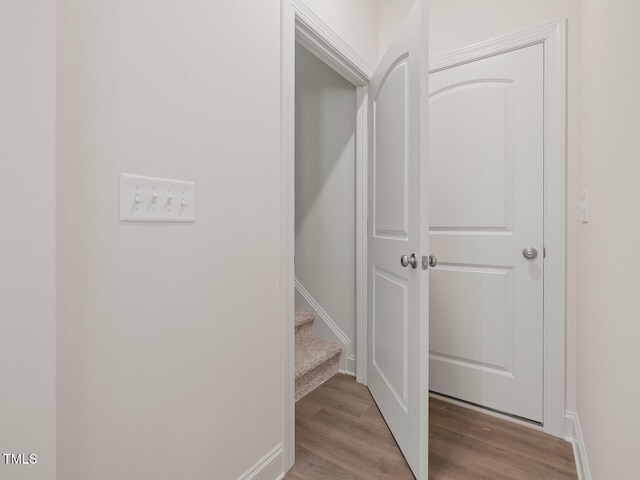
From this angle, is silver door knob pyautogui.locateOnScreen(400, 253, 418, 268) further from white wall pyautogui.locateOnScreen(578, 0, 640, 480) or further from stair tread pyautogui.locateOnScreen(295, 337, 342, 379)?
stair tread pyautogui.locateOnScreen(295, 337, 342, 379)

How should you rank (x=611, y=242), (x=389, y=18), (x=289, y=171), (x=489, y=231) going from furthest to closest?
(x=389, y=18) → (x=489, y=231) → (x=289, y=171) → (x=611, y=242)

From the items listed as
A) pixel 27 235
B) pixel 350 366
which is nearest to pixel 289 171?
pixel 27 235

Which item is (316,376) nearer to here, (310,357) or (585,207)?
(310,357)

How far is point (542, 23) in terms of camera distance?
5.54 ft

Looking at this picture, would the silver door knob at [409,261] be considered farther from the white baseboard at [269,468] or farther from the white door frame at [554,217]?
the white baseboard at [269,468]

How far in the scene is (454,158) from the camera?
1.95 metres

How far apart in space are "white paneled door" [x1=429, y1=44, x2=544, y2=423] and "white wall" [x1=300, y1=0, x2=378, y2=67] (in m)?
0.46

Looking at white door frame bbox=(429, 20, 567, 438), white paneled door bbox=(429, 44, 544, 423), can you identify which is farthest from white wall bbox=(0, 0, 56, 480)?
white door frame bbox=(429, 20, 567, 438)

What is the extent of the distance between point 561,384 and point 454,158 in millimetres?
1276

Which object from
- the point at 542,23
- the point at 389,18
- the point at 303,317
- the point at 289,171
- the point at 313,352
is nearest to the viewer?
the point at 289,171

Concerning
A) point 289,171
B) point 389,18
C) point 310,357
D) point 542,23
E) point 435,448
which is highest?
point 389,18

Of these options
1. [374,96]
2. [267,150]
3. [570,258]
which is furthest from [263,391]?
[374,96]

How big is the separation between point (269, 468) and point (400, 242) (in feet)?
3.58

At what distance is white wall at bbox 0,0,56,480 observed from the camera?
2.06 feet
